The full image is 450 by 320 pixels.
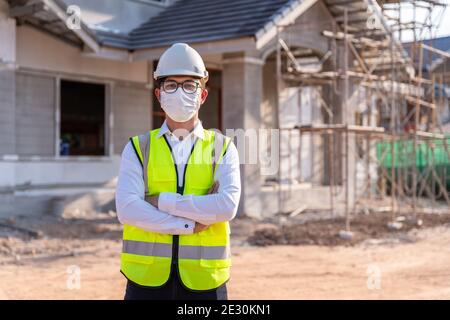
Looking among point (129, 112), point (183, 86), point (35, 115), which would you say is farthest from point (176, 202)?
point (129, 112)

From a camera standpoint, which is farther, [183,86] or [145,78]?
[145,78]

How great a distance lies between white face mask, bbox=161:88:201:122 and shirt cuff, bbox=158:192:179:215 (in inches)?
15.4

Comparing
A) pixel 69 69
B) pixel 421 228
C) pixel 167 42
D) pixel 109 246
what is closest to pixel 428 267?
pixel 421 228

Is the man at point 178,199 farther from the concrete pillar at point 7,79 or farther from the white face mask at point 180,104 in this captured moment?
the concrete pillar at point 7,79

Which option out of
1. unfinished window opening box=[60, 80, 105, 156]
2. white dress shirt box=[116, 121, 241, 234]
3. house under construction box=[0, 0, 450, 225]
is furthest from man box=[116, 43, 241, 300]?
unfinished window opening box=[60, 80, 105, 156]

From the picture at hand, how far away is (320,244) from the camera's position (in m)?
10.9

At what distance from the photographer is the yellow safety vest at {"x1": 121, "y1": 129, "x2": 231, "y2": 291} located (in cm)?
306

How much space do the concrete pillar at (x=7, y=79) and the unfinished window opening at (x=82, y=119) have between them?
1483mm

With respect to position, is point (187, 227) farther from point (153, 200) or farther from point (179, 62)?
point (179, 62)

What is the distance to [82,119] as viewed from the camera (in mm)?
13969

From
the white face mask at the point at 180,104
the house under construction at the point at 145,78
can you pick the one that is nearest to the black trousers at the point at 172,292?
the white face mask at the point at 180,104

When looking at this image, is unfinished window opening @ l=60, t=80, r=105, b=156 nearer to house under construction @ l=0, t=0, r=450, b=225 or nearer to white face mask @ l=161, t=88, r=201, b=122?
house under construction @ l=0, t=0, r=450, b=225

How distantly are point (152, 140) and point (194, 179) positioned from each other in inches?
11.6

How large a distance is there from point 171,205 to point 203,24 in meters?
10.5
